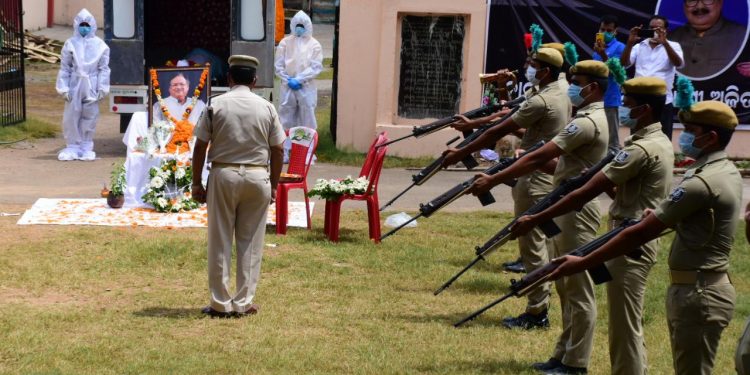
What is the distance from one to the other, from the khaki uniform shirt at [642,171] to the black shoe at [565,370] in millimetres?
1299

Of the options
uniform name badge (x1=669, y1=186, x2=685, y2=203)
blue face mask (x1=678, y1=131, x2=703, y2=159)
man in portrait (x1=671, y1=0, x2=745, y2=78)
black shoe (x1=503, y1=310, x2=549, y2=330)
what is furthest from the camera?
man in portrait (x1=671, y1=0, x2=745, y2=78)

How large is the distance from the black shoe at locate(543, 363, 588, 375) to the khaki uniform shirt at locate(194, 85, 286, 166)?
272 centimetres

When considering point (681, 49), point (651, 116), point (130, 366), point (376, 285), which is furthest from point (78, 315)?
point (681, 49)

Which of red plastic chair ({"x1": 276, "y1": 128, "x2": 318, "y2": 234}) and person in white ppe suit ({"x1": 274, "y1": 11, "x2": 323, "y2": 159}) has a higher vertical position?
person in white ppe suit ({"x1": 274, "y1": 11, "x2": 323, "y2": 159})

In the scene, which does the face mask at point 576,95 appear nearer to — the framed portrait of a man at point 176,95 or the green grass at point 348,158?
the framed portrait of a man at point 176,95

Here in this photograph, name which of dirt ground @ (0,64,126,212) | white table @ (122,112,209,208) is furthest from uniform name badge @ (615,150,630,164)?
dirt ground @ (0,64,126,212)

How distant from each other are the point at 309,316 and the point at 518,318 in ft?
5.36

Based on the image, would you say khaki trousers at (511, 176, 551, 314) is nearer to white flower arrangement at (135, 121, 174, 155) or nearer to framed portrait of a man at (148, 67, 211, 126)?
white flower arrangement at (135, 121, 174, 155)

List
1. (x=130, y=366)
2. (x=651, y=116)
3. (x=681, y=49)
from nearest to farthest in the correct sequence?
(x=651, y=116) < (x=130, y=366) < (x=681, y=49)

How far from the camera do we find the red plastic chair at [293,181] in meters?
11.5

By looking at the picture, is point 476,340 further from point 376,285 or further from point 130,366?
point 130,366

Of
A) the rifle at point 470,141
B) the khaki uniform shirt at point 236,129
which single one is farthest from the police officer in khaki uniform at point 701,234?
the khaki uniform shirt at point 236,129

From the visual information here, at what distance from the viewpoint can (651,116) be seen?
19.7 feet

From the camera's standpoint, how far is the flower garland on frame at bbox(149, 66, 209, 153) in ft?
43.1
